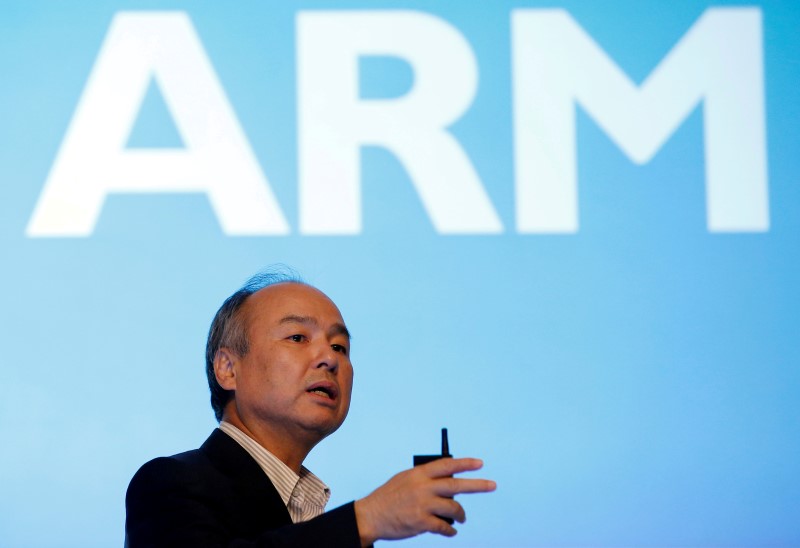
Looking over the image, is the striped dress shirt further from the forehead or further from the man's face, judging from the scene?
the forehead

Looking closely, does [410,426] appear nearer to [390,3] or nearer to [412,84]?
[412,84]

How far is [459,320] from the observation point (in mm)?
3152

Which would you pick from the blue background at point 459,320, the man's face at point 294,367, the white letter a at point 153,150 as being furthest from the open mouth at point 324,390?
the white letter a at point 153,150

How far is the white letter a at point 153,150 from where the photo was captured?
10.4 ft

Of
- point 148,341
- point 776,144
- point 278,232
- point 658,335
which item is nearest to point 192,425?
point 148,341

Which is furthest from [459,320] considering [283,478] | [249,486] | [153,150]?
[249,486]

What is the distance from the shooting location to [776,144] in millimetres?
3275

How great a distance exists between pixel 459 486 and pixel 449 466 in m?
0.03

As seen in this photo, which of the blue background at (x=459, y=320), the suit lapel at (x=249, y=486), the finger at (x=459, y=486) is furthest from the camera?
the blue background at (x=459, y=320)

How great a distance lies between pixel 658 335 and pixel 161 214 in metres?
1.49

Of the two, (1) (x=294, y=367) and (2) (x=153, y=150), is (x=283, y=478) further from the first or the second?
(2) (x=153, y=150)

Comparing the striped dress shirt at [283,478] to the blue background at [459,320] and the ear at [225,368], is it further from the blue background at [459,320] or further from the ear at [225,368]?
the blue background at [459,320]

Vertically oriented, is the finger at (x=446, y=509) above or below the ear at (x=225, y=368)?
below

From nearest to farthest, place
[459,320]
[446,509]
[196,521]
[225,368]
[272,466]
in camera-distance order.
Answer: [446,509] < [196,521] < [272,466] < [225,368] < [459,320]
